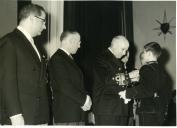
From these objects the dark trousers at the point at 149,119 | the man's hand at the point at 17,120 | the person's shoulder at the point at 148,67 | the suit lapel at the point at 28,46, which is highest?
the suit lapel at the point at 28,46

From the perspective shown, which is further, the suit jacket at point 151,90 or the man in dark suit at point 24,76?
the suit jacket at point 151,90

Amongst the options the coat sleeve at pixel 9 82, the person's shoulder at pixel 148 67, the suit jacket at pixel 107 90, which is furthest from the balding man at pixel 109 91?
the coat sleeve at pixel 9 82

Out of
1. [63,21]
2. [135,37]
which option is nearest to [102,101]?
[63,21]

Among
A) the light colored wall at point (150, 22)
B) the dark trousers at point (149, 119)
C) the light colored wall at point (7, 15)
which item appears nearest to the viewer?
the dark trousers at point (149, 119)

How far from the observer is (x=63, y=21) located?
430 centimetres

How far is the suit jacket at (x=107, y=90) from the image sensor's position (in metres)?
2.91

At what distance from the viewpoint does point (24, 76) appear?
7.36 feet

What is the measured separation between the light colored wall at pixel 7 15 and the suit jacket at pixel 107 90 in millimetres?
1152

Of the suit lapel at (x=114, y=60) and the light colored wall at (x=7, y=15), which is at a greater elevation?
the light colored wall at (x=7, y=15)

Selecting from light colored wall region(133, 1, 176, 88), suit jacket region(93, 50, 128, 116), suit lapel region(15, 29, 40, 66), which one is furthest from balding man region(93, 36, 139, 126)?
light colored wall region(133, 1, 176, 88)

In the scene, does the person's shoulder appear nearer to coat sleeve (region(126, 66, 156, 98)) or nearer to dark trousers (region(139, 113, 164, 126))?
coat sleeve (region(126, 66, 156, 98))

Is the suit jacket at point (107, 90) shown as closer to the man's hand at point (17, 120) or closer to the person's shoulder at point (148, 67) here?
the person's shoulder at point (148, 67)

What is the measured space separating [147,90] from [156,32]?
3247mm

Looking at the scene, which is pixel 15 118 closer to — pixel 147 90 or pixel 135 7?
pixel 147 90
